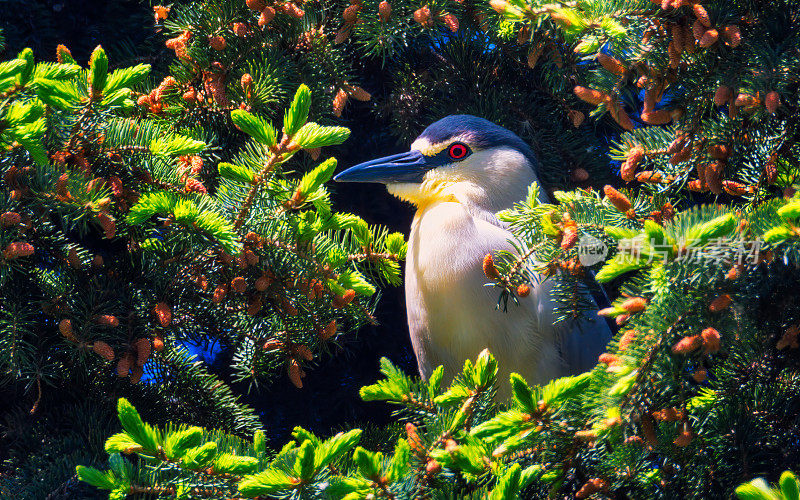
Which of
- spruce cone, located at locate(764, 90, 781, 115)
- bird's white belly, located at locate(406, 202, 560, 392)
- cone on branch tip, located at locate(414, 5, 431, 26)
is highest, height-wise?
cone on branch tip, located at locate(414, 5, 431, 26)

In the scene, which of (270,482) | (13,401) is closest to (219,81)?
(13,401)

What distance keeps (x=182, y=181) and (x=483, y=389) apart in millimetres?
654

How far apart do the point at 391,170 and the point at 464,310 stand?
16.5 inches

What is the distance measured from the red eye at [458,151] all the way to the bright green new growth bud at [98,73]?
1091mm

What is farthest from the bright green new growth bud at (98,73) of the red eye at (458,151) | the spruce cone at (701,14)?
the red eye at (458,151)

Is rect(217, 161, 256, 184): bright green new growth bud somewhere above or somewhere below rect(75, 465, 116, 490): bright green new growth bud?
above

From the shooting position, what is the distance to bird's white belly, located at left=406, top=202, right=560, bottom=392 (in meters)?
1.92

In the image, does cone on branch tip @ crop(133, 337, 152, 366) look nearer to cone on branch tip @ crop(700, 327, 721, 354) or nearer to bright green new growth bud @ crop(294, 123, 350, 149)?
bright green new growth bud @ crop(294, 123, 350, 149)

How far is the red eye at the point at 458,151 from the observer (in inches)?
83.0

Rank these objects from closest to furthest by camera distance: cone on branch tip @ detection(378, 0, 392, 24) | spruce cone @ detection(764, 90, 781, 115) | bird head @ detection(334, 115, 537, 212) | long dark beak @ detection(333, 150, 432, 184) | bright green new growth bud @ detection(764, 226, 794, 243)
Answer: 1. bright green new growth bud @ detection(764, 226, 794, 243)
2. spruce cone @ detection(764, 90, 781, 115)
3. cone on branch tip @ detection(378, 0, 392, 24)
4. long dark beak @ detection(333, 150, 432, 184)
5. bird head @ detection(334, 115, 537, 212)

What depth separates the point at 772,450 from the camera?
1072 millimetres

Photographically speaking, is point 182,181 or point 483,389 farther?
point 182,181

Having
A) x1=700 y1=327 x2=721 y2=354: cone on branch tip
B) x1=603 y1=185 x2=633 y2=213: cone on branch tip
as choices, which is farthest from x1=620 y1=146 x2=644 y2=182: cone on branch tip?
x1=700 y1=327 x2=721 y2=354: cone on branch tip

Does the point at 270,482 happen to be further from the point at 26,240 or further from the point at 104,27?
the point at 104,27
